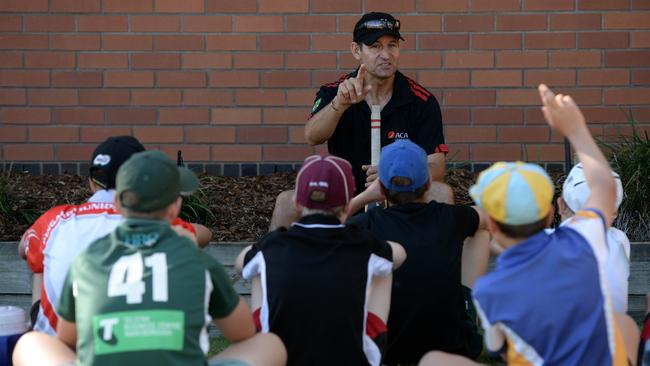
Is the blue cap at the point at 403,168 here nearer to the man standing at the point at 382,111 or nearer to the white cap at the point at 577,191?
the white cap at the point at 577,191

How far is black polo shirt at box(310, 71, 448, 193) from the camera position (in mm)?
6285

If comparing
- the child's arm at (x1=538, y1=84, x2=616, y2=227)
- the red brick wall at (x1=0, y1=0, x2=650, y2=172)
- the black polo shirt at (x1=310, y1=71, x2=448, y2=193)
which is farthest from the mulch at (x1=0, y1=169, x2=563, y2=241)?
the child's arm at (x1=538, y1=84, x2=616, y2=227)

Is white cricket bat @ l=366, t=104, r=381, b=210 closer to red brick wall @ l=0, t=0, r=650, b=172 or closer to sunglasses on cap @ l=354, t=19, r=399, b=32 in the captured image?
sunglasses on cap @ l=354, t=19, r=399, b=32

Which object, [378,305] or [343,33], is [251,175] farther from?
[378,305]

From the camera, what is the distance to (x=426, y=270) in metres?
4.79

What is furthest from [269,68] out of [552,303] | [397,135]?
[552,303]

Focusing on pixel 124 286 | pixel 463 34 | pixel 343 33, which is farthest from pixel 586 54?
pixel 124 286

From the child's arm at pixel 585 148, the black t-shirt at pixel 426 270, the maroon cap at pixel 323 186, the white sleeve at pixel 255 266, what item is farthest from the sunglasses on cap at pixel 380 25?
the child's arm at pixel 585 148

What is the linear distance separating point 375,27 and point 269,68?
142cm

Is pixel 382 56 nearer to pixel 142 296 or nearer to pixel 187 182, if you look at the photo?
pixel 187 182

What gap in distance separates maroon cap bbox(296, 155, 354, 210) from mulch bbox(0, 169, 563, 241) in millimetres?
2341

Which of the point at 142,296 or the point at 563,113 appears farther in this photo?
the point at 563,113

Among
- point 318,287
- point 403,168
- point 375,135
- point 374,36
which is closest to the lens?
point 318,287

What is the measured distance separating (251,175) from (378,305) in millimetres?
3161
